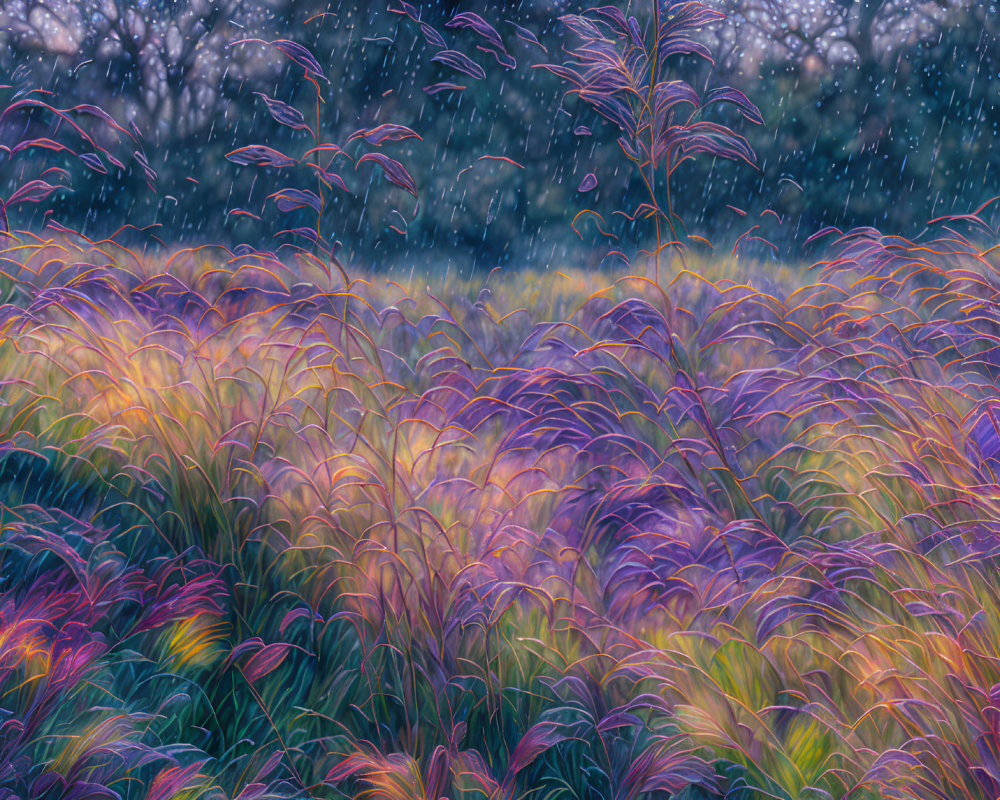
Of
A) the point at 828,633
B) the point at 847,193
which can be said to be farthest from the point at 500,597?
the point at 847,193

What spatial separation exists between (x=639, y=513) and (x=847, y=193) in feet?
10.9

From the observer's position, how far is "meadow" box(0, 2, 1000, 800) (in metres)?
1.07

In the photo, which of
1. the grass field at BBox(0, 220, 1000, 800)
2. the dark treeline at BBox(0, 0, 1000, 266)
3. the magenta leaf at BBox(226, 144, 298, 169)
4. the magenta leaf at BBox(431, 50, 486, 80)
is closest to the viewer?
the grass field at BBox(0, 220, 1000, 800)

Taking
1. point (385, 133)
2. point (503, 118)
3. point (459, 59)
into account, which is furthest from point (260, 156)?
point (503, 118)

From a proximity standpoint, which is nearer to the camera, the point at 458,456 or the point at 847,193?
the point at 458,456

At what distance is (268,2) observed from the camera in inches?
147

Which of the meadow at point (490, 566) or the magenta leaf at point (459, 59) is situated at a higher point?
the magenta leaf at point (459, 59)

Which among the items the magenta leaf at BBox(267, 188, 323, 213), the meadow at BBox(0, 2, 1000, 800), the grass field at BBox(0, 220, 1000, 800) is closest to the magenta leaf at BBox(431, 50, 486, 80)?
the meadow at BBox(0, 2, 1000, 800)

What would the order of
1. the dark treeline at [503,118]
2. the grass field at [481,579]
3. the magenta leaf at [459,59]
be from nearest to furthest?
the grass field at [481,579] → the magenta leaf at [459,59] → the dark treeline at [503,118]

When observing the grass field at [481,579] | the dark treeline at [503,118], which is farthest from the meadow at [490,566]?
the dark treeline at [503,118]

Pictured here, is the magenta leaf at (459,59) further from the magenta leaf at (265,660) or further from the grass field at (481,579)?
the magenta leaf at (265,660)

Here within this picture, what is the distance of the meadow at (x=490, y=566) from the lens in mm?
1066

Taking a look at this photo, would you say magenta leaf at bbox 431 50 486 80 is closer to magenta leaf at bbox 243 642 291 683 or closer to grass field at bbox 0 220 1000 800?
grass field at bbox 0 220 1000 800

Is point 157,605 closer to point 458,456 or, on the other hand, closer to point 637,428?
point 458,456
